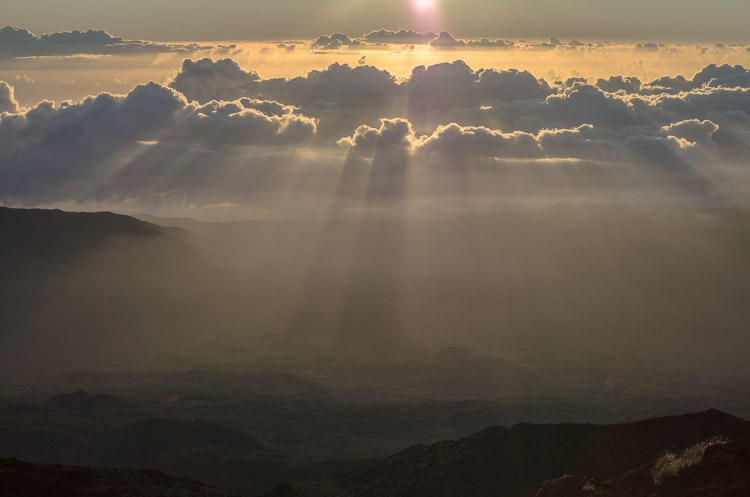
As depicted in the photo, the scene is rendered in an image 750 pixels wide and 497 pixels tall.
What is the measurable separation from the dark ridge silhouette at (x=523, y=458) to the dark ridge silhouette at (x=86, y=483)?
1552cm

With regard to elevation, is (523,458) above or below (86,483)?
above

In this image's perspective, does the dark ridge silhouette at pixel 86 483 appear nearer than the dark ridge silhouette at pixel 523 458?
Yes

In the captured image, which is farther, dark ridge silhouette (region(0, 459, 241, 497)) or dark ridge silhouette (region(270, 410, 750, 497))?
dark ridge silhouette (region(270, 410, 750, 497))

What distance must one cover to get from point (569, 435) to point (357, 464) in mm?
94782

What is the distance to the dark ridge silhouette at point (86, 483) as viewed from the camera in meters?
76.9

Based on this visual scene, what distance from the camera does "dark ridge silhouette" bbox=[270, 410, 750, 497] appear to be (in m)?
81.6

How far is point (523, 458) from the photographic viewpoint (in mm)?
91688

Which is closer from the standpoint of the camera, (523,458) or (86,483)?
(86,483)

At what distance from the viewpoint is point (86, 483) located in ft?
268

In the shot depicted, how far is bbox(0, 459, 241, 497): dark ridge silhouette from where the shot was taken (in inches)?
3027

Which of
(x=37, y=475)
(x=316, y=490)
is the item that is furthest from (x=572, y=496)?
(x=37, y=475)

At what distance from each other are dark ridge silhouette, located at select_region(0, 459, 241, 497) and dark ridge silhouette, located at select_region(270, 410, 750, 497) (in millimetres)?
15524

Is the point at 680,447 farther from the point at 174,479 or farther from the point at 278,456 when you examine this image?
the point at 278,456

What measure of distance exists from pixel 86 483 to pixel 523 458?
162 ft
